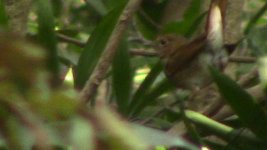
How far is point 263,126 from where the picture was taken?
45.3 inches

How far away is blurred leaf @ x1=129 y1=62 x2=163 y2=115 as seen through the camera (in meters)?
1.20

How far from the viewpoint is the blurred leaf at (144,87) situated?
1.20 meters

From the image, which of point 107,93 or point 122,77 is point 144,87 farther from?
point 107,93

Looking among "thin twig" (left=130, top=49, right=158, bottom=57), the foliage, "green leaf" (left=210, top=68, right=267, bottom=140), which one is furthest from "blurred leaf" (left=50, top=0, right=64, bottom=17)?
"green leaf" (left=210, top=68, right=267, bottom=140)

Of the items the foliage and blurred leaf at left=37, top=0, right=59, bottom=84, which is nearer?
the foliage

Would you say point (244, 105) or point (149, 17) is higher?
point (244, 105)

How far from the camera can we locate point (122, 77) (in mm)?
1222

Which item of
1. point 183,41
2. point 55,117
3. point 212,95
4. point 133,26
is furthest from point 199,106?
point 55,117

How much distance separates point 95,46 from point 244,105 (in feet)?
0.94

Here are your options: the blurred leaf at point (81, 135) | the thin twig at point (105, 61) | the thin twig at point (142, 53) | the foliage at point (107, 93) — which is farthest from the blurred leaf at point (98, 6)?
the blurred leaf at point (81, 135)

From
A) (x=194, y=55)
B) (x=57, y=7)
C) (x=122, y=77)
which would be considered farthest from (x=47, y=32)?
(x=57, y=7)

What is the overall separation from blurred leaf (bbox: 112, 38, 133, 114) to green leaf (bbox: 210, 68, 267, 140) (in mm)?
186

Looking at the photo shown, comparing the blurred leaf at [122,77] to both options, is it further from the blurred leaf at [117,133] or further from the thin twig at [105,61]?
the blurred leaf at [117,133]

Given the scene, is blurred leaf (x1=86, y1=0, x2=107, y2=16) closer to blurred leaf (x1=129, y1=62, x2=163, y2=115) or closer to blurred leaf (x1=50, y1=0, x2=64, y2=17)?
blurred leaf (x1=50, y1=0, x2=64, y2=17)
